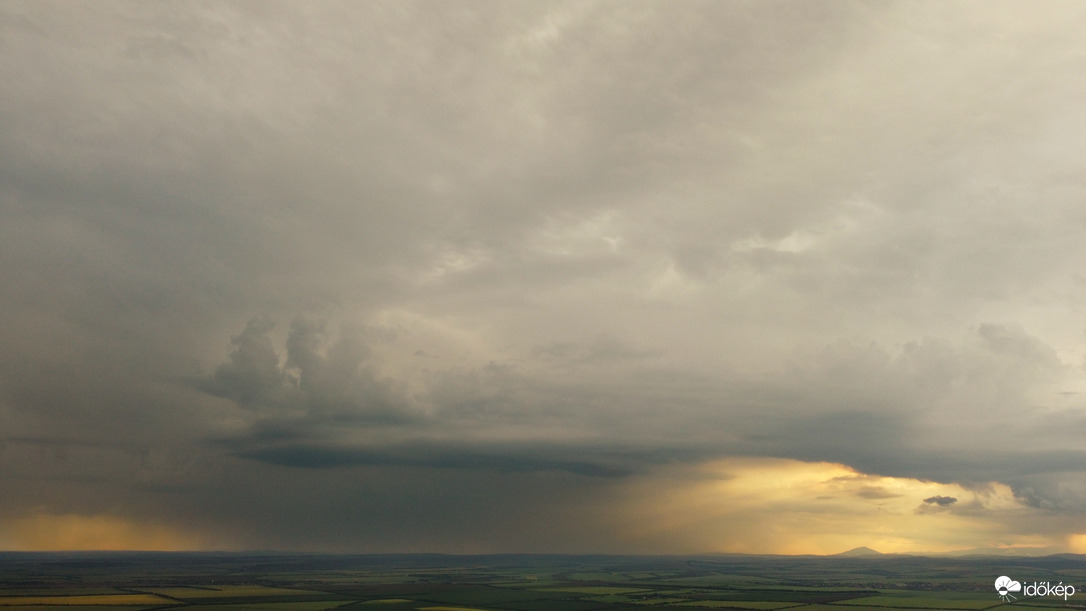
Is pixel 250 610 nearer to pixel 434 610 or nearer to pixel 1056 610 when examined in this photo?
pixel 434 610

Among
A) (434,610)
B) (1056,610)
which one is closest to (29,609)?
(434,610)

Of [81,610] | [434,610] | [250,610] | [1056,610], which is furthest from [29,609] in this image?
[1056,610]

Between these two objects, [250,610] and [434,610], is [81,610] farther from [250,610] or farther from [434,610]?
[434,610]

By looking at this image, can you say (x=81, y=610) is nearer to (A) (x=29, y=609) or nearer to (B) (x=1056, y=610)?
(A) (x=29, y=609)

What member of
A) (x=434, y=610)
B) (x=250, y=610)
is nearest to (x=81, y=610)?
(x=250, y=610)

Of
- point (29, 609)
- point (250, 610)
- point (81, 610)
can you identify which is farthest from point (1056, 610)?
point (29, 609)

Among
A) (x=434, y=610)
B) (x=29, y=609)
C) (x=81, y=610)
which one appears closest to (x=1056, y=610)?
(x=434, y=610)

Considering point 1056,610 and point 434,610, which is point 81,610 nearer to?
point 434,610
